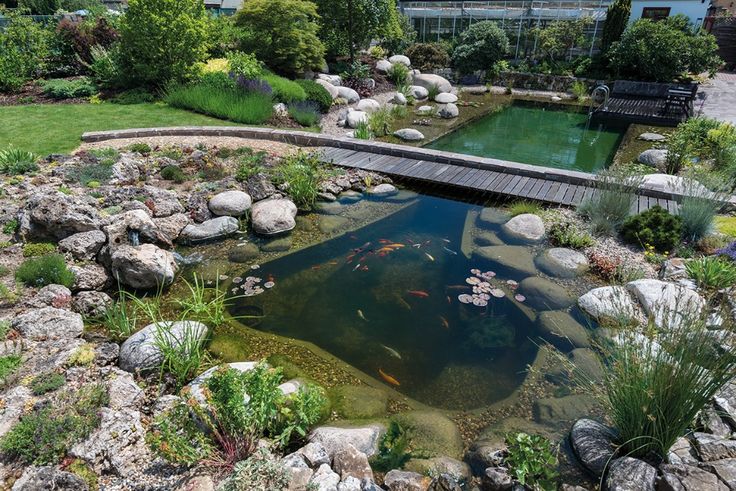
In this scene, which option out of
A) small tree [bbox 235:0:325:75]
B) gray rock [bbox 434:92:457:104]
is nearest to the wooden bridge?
small tree [bbox 235:0:325:75]

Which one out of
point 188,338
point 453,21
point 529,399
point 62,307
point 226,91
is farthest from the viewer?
point 453,21

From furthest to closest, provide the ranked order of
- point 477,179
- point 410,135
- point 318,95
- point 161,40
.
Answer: point 318,95 < point 161,40 < point 410,135 < point 477,179

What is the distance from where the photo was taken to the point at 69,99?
11992 millimetres

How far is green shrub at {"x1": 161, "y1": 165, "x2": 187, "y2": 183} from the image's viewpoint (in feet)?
25.3

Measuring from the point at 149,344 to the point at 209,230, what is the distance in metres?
2.88

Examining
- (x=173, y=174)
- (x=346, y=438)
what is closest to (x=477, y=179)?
(x=173, y=174)

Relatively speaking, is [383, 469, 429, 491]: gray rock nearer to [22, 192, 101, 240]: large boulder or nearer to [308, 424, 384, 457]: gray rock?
[308, 424, 384, 457]: gray rock

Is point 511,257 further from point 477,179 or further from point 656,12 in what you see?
point 656,12

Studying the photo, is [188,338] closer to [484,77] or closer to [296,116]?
[296,116]

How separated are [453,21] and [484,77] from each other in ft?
14.6

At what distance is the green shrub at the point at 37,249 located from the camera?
5.59 m

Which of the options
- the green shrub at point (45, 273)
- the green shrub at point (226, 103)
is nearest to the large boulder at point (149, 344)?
the green shrub at point (45, 273)

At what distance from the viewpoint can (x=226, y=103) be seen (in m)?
11.0

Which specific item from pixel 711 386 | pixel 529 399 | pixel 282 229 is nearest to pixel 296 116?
pixel 282 229
